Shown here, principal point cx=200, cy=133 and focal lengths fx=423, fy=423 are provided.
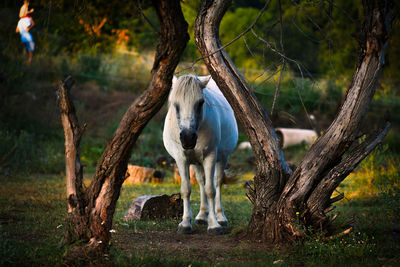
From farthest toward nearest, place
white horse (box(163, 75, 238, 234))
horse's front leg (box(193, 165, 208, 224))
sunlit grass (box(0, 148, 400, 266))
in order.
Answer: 1. horse's front leg (box(193, 165, 208, 224))
2. white horse (box(163, 75, 238, 234))
3. sunlit grass (box(0, 148, 400, 266))

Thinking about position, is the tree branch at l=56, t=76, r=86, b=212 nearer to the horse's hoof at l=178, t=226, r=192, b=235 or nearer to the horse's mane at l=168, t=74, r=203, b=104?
the horse's mane at l=168, t=74, r=203, b=104

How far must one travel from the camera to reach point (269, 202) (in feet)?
14.6

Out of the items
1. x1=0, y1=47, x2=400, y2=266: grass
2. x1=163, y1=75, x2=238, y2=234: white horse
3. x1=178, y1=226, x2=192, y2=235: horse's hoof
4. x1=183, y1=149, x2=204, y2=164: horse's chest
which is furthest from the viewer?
x1=183, y1=149, x2=204, y2=164: horse's chest

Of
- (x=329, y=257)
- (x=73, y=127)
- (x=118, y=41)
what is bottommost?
(x=329, y=257)

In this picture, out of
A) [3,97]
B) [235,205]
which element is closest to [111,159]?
[235,205]

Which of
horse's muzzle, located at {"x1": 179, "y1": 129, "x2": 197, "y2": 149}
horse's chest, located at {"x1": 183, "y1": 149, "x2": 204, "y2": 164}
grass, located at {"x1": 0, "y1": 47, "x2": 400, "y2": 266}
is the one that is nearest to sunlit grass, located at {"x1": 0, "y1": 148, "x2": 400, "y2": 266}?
grass, located at {"x1": 0, "y1": 47, "x2": 400, "y2": 266}

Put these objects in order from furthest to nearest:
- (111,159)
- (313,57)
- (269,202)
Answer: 1. (313,57)
2. (269,202)
3. (111,159)

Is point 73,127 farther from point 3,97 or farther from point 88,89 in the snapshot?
point 88,89

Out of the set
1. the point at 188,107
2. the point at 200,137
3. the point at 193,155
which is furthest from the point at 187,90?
the point at 193,155

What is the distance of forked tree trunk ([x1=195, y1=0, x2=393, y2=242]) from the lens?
161 inches

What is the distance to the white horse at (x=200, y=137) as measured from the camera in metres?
4.68

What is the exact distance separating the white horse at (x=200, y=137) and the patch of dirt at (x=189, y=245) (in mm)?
290

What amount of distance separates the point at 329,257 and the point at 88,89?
1355 centimetres

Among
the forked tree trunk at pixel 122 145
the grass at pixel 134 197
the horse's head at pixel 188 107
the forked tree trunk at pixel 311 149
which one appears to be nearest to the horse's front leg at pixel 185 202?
the grass at pixel 134 197
